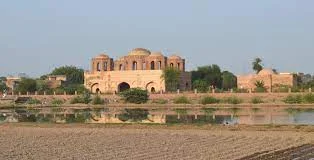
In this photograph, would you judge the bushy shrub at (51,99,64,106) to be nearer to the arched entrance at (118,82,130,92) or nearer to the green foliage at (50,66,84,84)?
the arched entrance at (118,82,130,92)

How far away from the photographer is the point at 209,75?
6944cm

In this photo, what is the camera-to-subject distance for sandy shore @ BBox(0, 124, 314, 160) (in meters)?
9.68

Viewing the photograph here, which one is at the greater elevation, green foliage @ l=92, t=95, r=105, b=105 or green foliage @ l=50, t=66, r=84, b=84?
green foliage @ l=50, t=66, r=84, b=84

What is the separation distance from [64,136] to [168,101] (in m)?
30.2

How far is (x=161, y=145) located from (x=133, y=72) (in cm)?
4602

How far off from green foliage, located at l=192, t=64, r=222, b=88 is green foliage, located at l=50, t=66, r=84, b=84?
21310 mm

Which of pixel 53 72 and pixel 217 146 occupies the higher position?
pixel 53 72

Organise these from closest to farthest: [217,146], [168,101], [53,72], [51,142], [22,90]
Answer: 1. [217,146]
2. [51,142]
3. [168,101]
4. [22,90]
5. [53,72]

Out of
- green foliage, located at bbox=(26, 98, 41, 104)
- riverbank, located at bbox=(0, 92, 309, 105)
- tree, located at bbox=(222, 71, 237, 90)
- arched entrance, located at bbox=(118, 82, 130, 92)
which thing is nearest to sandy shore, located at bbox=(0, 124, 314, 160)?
riverbank, located at bbox=(0, 92, 309, 105)

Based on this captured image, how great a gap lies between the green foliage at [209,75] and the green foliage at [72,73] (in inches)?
839

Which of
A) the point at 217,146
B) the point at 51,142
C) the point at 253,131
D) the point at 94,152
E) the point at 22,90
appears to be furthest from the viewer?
the point at 22,90

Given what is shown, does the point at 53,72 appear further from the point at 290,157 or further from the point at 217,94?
the point at 290,157

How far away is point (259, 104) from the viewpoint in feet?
129

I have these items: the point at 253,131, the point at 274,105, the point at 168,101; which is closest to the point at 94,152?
the point at 253,131
